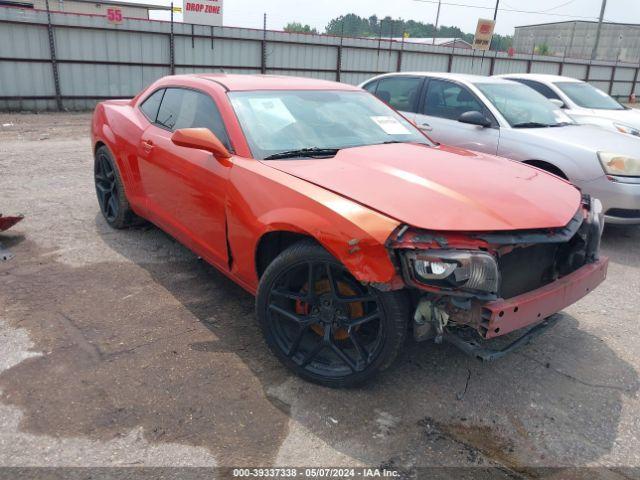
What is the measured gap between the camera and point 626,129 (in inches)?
311

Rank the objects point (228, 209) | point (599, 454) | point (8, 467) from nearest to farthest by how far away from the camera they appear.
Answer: point (8, 467) → point (599, 454) → point (228, 209)

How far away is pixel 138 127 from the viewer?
4.42m

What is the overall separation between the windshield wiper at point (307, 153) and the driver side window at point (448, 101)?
11.2 feet

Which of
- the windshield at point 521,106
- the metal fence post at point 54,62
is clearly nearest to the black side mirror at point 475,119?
the windshield at point 521,106

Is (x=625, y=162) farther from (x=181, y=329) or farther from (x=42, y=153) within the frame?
(x=42, y=153)

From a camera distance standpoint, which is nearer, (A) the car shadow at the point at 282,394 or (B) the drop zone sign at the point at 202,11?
(A) the car shadow at the point at 282,394

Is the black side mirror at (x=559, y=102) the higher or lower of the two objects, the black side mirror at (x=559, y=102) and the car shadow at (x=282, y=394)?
the higher

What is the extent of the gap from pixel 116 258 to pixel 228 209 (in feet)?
5.73

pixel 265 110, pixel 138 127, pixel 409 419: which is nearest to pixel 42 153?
pixel 138 127

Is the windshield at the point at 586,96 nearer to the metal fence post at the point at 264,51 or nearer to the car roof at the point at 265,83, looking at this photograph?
the car roof at the point at 265,83

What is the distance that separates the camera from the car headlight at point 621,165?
505 centimetres

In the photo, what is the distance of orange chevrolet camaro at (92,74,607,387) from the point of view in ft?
7.79

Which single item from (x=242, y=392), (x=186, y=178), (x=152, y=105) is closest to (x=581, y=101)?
(x=152, y=105)

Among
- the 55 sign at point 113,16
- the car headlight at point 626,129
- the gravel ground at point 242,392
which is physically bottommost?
the gravel ground at point 242,392
